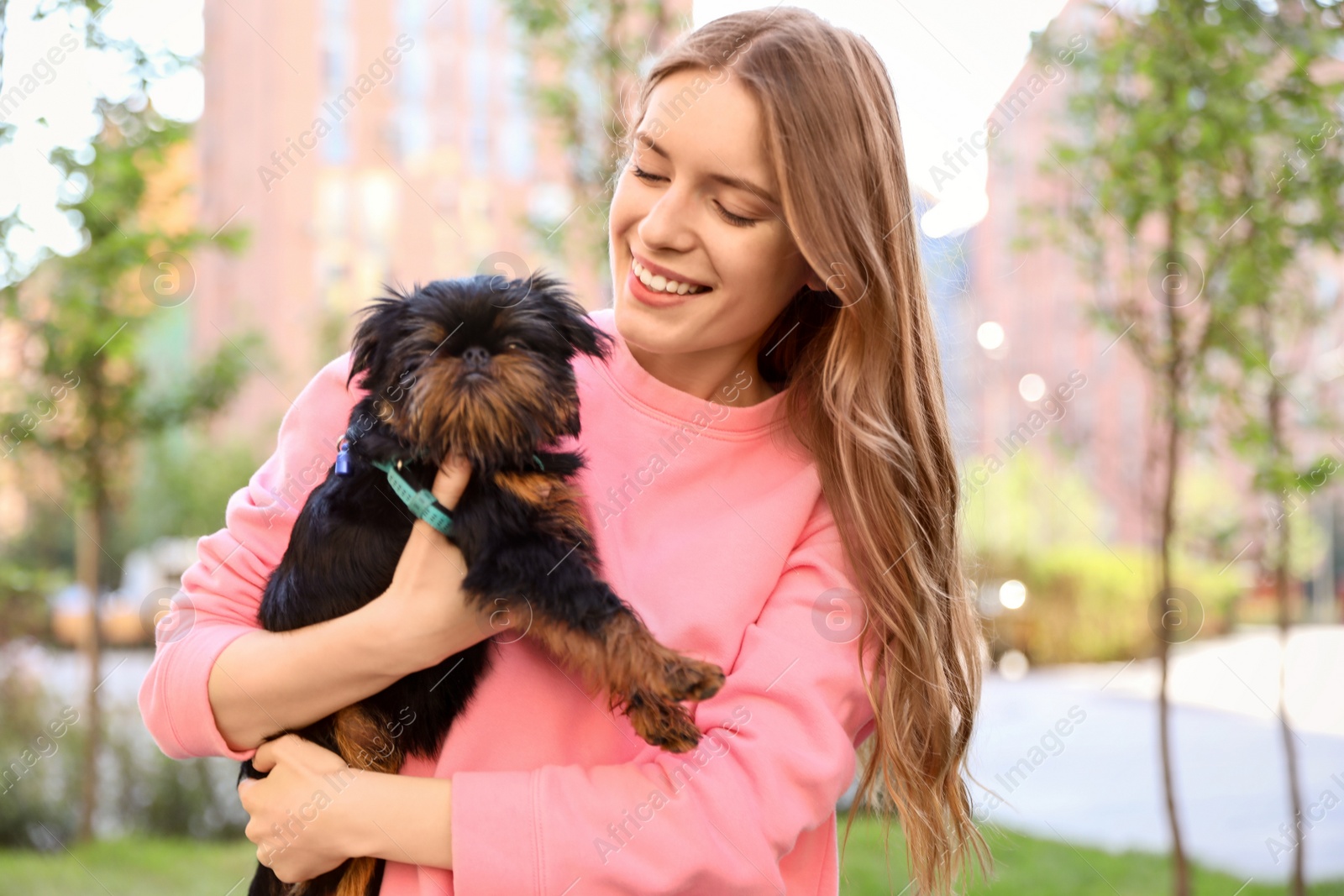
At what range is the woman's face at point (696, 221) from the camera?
1582 millimetres

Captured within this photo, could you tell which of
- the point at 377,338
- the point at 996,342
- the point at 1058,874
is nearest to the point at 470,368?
the point at 377,338

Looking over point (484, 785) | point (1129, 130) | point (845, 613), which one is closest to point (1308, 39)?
point (1129, 130)

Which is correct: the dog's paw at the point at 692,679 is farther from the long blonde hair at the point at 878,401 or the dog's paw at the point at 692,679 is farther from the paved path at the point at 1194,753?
the paved path at the point at 1194,753

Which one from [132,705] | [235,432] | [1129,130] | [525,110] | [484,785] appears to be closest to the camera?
[484,785]

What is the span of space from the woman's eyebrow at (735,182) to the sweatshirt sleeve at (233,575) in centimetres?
64

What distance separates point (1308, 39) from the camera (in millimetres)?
4148

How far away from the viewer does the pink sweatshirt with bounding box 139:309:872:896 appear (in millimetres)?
1374

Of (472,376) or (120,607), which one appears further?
Result: (120,607)

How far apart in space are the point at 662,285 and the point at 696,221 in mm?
115

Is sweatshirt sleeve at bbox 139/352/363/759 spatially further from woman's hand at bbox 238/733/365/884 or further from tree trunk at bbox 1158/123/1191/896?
tree trunk at bbox 1158/123/1191/896

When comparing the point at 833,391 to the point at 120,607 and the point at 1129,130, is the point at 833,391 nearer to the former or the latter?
the point at 1129,130

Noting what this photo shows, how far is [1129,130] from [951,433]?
3751 millimetres

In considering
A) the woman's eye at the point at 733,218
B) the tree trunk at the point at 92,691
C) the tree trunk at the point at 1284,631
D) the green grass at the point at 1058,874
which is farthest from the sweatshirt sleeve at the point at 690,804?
the tree trunk at the point at 92,691

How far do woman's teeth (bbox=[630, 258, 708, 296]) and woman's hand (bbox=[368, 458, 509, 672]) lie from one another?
1.71 feet
